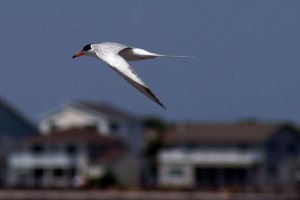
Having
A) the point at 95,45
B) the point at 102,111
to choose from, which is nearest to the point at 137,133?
the point at 102,111

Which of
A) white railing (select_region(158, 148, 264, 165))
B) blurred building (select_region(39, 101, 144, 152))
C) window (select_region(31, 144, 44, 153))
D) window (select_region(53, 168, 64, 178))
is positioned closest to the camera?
white railing (select_region(158, 148, 264, 165))

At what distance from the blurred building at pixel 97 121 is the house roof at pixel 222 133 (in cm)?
358

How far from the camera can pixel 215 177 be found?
7031cm

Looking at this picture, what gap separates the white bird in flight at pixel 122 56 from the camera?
32.7 ft

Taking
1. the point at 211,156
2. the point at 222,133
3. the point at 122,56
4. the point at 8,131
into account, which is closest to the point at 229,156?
the point at 211,156

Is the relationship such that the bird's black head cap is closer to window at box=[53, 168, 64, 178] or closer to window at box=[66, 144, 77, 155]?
window at box=[66, 144, 77, 155]

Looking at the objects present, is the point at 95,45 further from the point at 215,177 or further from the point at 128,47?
the point at 215,177

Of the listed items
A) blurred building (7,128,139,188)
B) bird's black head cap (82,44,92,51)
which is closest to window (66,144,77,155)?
blurred building (7,128,139,188)

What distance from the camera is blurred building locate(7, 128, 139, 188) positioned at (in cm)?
6391

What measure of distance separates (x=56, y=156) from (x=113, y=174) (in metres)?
4.77

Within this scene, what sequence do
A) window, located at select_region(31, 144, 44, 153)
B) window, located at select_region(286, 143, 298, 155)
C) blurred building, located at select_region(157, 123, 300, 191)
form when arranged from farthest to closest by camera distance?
window, located at select_region(286, 143, 298, 155)
window, located at select_region(31, 144, 44, 153)
blurred building, located at select_region(157, 123, 300, 191)

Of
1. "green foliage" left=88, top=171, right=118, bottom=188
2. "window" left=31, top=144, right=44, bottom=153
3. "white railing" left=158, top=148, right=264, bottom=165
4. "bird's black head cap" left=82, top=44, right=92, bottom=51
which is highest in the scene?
"window" left=31, top=144, right=44, bottom=153

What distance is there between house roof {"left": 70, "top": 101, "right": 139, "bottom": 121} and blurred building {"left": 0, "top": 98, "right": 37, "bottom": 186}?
5680 mm

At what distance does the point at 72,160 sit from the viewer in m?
65.7
